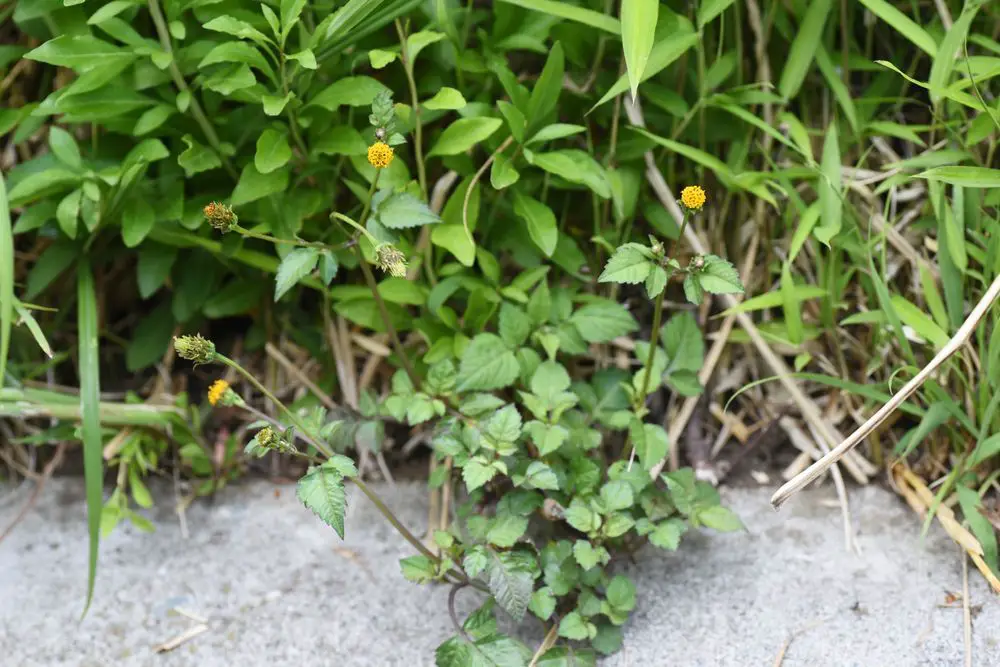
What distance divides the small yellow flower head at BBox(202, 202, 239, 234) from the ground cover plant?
101 millimetres

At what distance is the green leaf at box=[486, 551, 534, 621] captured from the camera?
3.39 feet

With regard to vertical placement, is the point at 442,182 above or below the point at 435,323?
above

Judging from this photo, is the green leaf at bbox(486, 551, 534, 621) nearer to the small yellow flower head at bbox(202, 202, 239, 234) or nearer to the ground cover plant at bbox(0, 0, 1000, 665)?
the ground cover plant at bbox(0, 0, 1000, 665)

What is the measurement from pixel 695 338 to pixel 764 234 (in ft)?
0.84

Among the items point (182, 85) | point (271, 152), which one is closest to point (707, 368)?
point (271, 152)

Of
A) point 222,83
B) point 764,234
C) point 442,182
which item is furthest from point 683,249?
point 222,83

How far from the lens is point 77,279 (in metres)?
1.41

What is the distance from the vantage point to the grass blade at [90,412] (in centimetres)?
113

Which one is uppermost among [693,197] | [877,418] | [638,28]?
[638,28]

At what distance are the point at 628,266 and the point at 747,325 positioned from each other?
0.39 m

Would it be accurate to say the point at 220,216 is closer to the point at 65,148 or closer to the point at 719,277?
the point at 65,148

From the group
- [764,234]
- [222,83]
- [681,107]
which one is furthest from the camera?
[764,234]

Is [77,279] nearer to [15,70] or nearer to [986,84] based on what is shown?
[15,70]

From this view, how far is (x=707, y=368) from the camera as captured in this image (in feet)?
4.43
